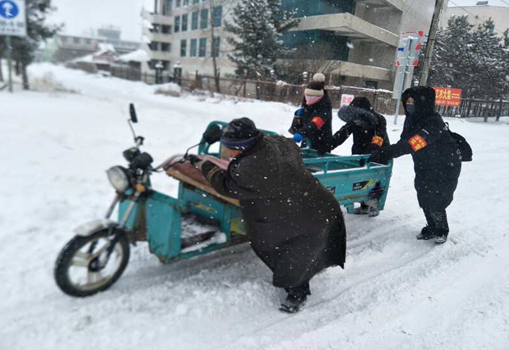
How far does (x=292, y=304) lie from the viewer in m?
3.02

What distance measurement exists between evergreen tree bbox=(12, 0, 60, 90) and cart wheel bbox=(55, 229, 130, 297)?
46.2 feet

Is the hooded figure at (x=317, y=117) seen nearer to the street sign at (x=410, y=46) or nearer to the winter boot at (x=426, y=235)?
the winter boot at (x=426, y=235)

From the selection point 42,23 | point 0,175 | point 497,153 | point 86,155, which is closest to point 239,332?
point 0,175

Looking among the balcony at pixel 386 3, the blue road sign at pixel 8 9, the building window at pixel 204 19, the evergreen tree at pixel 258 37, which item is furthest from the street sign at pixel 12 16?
the building window at pixel 204 19

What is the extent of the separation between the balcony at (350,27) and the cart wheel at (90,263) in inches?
460

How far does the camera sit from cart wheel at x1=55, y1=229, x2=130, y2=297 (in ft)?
8.91

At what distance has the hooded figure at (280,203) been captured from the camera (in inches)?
107

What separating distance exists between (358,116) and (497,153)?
833 cm

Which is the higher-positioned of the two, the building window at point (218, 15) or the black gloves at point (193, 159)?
the building window at point (218, 15)

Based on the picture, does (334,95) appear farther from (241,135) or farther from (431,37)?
(241,135)

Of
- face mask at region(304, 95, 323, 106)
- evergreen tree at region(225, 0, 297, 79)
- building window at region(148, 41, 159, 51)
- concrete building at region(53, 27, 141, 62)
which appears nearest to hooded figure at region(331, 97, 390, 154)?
face mask at region(304, 95, 323, 106)

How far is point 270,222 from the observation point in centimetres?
288

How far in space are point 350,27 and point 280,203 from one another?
15806 millimetres

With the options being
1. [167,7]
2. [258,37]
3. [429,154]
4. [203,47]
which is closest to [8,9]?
[429,154]
